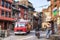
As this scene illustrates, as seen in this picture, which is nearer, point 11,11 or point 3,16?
point 3,16

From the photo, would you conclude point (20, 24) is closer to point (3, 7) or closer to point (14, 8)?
point (3, 7)

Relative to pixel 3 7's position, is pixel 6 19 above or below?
below

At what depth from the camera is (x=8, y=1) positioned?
60.7 m

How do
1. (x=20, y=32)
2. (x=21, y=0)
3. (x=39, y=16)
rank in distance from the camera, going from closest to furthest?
(x=20, y=32) → (x=21, y=0) → (x=39, y=16)

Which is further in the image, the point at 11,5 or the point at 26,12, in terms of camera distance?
the point at 26,12

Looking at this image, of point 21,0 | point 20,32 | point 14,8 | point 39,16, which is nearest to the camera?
point 20,32

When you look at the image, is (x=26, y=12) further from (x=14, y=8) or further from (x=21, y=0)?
(x=14, y=8)

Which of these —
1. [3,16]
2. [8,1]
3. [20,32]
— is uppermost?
[8,1]

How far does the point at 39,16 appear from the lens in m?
102

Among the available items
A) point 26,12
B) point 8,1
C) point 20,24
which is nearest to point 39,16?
point 26,12

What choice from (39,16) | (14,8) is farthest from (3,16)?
(39,16)

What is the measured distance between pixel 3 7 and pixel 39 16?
153 ft

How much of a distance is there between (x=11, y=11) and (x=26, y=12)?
1793 centimetres

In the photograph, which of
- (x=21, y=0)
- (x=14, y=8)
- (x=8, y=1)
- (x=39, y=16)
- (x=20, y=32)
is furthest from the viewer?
(x=39, y=16)
